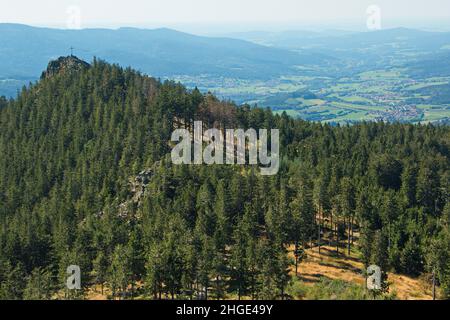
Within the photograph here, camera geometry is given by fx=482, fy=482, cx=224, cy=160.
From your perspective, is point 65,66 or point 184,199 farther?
point 65,66

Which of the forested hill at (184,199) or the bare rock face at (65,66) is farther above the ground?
the bare rock face at (65,66)

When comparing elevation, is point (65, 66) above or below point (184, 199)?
above

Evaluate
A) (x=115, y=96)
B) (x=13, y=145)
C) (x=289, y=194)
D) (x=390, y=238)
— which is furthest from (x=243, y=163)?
(x=13, y=145)

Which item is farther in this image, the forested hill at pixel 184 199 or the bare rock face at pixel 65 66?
the bare rock face at pixel 65 66

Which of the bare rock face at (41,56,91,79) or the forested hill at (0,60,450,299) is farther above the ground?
the bare rock face at (41,56,91,79)
